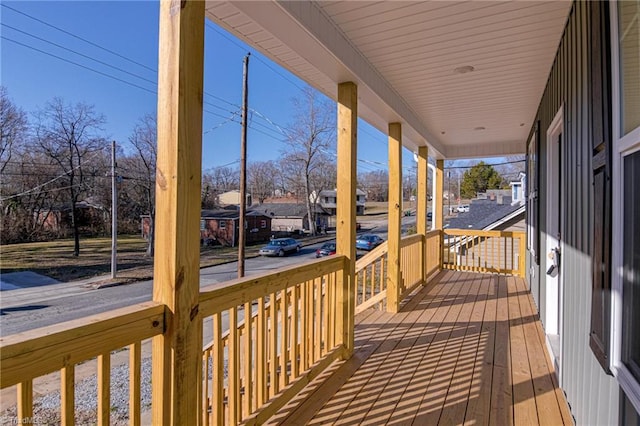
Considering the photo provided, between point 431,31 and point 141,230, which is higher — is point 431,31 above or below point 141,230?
above

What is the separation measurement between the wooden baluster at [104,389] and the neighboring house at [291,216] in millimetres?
8917

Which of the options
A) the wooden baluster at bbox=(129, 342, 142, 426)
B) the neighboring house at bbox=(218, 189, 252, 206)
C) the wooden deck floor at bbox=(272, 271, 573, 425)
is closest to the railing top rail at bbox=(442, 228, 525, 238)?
the wooden deck floor at bbox=(272, 271, 573, 425)

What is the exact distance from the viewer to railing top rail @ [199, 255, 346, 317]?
5.10 ft

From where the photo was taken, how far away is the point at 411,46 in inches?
103

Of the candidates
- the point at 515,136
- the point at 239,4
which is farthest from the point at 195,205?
the point at 515,136

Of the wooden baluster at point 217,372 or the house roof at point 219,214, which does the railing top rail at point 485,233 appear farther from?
the wooden baluster at point 217,372

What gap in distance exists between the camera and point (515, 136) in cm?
586

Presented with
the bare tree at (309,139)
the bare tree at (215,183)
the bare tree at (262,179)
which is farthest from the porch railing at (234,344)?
the bare tree at (309,139)

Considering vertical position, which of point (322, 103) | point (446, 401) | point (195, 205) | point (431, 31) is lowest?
point (446, 401)

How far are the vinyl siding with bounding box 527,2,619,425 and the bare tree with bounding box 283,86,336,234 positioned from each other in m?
8.37

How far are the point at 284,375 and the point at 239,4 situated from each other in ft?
7.05

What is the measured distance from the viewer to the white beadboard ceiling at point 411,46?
81.0 inches

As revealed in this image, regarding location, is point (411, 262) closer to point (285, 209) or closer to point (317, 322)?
point (317, 322)

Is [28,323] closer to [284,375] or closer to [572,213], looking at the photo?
[284,375]
